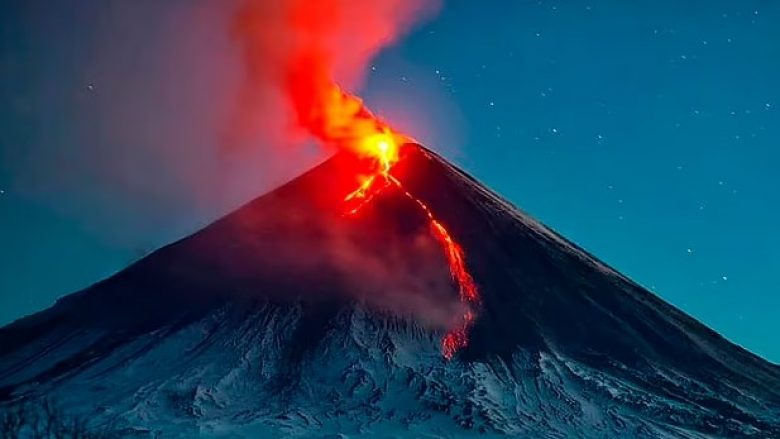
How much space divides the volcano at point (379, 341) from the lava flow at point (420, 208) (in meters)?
0.49

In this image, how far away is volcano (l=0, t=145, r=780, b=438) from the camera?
41094 mm

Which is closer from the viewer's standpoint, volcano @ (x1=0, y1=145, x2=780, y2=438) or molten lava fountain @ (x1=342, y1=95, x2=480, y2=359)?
volcano @ (x1=0, y1=145, x2=780, y2=438)

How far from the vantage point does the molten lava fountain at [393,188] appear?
1975 inches

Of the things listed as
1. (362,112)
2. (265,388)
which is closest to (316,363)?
(265,388)

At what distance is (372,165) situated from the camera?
70312 mm

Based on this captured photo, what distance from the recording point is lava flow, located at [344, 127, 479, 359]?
49.3 m

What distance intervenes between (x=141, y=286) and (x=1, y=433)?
20491mm

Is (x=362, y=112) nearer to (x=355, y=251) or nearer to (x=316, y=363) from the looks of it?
(x=355, y=251)

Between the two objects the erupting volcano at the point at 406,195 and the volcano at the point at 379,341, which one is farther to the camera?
the erupting volcano at the point at 406,195

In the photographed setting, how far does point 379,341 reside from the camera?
46938mm

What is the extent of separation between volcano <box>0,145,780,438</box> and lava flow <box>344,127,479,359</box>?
0.49m

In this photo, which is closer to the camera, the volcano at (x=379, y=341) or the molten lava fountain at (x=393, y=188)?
the volcano at (x=379, y=341)

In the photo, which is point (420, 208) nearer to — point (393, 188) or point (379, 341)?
point (393, 188)

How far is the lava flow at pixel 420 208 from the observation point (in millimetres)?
49344
